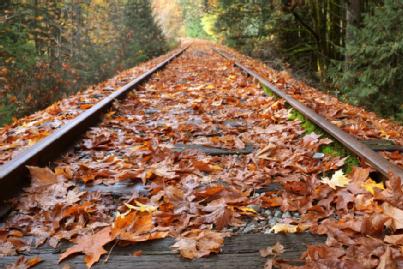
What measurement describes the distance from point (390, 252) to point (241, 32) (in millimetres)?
21936

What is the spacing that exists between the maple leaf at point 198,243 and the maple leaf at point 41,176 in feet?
3.83

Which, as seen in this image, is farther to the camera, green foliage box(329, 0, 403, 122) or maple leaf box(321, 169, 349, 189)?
green foliage box(329, 0, 403, 122)

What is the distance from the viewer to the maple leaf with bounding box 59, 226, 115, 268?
192 cm

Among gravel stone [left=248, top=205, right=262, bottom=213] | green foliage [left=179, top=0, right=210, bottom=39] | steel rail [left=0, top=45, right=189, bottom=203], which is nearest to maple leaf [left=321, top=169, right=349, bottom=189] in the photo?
gravel stone [left=248, top=205, right=262, bottom=213]

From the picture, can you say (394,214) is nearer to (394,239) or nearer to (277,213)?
(394,239)

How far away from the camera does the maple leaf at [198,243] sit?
196 cm

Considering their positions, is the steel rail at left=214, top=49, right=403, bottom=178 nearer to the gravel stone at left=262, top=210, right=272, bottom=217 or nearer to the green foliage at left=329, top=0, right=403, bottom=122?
the gravel stone at left=262, top=210, right=272, bottom=217

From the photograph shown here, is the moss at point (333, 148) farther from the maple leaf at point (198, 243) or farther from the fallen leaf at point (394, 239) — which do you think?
the maple leaf at point (198, 243)

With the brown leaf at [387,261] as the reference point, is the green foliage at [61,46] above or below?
above

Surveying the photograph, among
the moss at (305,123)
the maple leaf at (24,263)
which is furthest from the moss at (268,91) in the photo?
the maple leaf at (24,263)

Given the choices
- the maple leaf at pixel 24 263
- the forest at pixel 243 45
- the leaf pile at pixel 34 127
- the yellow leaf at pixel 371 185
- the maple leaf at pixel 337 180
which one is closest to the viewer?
the maple leaf at pixel 24 263

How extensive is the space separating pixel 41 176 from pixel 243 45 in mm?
21678

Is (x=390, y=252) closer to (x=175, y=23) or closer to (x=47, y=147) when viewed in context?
(x=47, y=147)

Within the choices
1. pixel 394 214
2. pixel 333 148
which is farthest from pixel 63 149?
pixel 394 214
